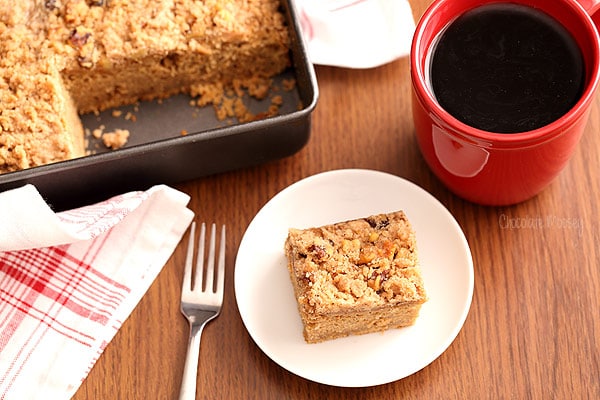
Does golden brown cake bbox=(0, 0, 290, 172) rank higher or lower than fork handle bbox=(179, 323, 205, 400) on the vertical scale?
higher

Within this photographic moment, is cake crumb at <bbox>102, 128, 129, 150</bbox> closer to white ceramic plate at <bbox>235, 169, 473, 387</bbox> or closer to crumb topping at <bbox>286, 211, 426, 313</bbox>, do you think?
white ceramic plate at <bbox>235, 169, 473, 387</bbox>

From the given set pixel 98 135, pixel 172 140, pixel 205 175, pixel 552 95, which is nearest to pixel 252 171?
pixel 205 175

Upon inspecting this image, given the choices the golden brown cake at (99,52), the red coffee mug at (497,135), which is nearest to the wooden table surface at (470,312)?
the red coffee mug at (497,135)

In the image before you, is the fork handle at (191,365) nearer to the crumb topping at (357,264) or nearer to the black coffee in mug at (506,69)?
the crumb topping at (357,264)

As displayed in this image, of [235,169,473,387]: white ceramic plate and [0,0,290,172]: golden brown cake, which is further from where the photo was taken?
[0,0,290,172]: golden brown cake

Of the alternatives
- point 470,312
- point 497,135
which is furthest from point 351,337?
point 497,135

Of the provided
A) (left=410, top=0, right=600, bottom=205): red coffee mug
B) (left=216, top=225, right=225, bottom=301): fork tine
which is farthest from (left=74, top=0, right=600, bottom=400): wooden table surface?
(left=410, top=0, right=600, bottom=205): red coffee mug

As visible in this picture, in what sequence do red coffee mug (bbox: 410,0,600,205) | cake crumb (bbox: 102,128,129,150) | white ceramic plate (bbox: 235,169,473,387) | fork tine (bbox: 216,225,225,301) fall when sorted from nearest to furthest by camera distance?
red coffee mug (bbox: 410,0,600,205)
white ceramic plate (bbox: 235,169,473,387)
fork tine (bbox: 216,225,225,301)
cake crumb (bbox: 102,128,129,150)

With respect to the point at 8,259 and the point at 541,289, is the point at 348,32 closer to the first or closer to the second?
the point at 541,289
